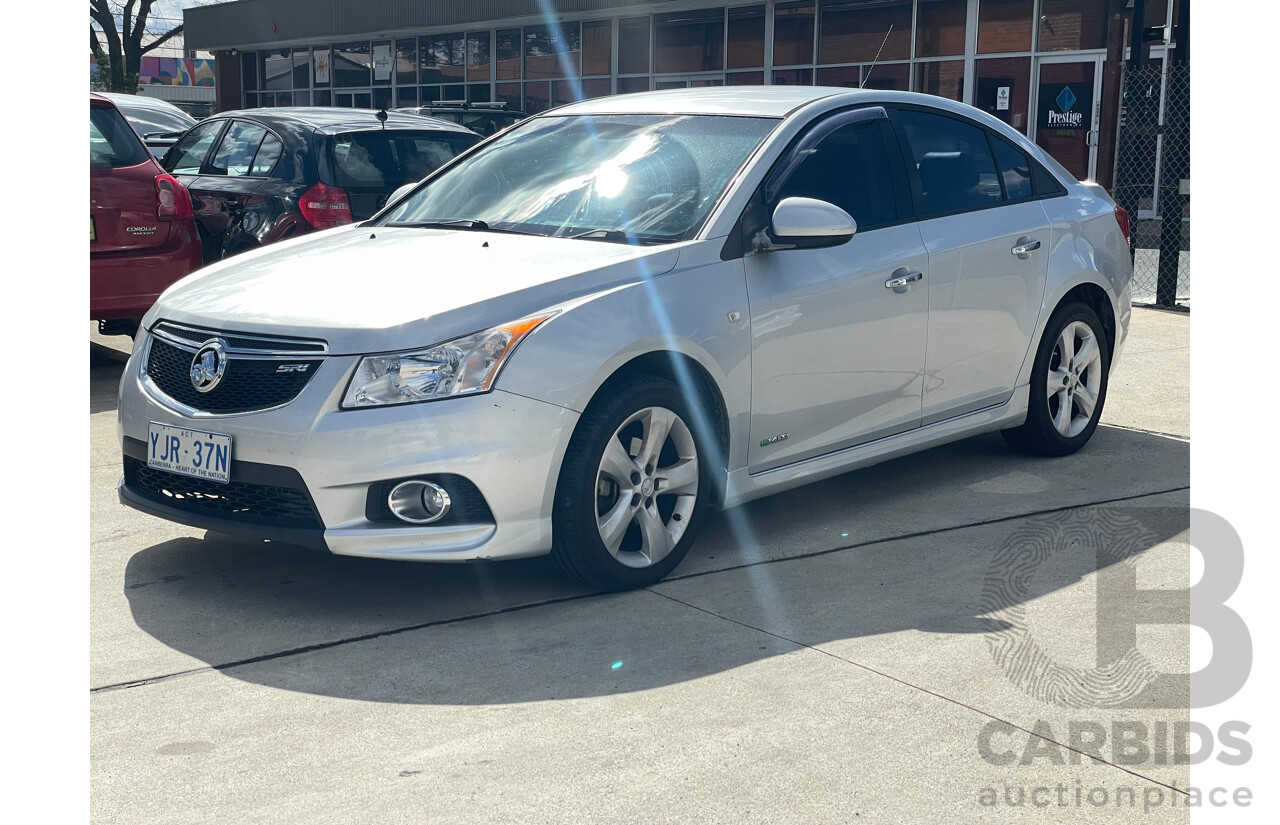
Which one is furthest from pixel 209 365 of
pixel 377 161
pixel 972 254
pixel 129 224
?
pixel 377 161

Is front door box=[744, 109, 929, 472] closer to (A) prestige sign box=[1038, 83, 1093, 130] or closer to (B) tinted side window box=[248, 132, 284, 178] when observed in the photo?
(B) tinted side window box=[248, 132, 284, 178]

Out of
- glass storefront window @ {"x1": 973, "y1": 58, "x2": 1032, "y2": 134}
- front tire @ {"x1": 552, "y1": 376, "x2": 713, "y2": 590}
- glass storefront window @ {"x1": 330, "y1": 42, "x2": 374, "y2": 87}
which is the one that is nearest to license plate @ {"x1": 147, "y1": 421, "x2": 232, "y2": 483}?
front tire @ {"x1": 552, "y1": 376, "x2": 713, "y2": 590}

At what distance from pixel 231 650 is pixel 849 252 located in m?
2.65

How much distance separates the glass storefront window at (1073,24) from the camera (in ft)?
63.1

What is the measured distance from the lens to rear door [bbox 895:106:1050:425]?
5.62 meters

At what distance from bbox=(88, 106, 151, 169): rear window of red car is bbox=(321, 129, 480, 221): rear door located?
3.91 ft

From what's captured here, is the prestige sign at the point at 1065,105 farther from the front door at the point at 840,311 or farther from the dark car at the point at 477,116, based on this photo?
the front door at the point at 840,311

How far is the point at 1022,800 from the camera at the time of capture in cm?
311

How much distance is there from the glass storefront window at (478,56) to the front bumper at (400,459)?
25.7 metres

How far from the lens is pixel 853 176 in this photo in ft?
17.7

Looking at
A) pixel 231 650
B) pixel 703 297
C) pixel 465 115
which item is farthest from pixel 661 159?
pixel 465 115

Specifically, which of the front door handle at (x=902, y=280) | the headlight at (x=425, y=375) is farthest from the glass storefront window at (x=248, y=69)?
the headlight at (x=425, y=375)

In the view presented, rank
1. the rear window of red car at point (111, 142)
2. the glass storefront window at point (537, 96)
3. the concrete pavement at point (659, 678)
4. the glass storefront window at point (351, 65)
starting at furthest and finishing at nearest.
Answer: the glass storefront window at point (351, 65) → the glass storefront window at point (537, 96) → the rear window of red car at point (111, 142) → the concrete pavement at point (659, 678)

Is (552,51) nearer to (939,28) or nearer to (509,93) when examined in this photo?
(509,93)
